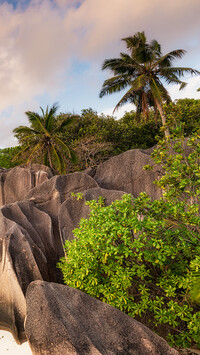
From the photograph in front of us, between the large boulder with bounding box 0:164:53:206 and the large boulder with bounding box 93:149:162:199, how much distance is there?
352 centimetres

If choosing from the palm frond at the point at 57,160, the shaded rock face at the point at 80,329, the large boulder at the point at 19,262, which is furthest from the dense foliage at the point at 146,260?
the palm frond at the point at 57,160

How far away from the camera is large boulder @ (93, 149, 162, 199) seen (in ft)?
32.1

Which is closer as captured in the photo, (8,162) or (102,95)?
(102,95)

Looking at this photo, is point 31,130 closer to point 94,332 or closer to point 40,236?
point 40,236

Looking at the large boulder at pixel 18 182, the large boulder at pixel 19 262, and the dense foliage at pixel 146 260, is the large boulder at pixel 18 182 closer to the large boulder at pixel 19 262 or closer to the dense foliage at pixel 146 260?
the large boulder at pixel 19 262

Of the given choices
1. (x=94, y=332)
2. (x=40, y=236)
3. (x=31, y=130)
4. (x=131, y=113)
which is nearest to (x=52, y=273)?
(x=40, y=236)

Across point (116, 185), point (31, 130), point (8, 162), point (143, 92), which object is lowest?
point (116, 185)

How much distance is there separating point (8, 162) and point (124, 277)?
756 inches

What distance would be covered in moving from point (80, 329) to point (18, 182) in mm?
11183

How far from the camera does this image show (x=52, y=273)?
7965mm

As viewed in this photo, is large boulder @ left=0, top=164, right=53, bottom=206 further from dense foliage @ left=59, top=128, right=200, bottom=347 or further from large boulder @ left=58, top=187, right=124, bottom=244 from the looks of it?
dense foliage @ left=59, top=128, right=200, bottom=347

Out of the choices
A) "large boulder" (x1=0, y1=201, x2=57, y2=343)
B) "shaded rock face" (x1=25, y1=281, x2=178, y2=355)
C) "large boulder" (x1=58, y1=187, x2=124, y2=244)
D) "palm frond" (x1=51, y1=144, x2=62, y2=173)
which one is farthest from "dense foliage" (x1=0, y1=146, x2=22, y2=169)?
"shaded rock face" (x1=25, y1=281, x2=178, y2=355)

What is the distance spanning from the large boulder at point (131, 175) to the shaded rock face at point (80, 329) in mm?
6604

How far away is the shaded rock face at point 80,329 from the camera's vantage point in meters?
2.90
